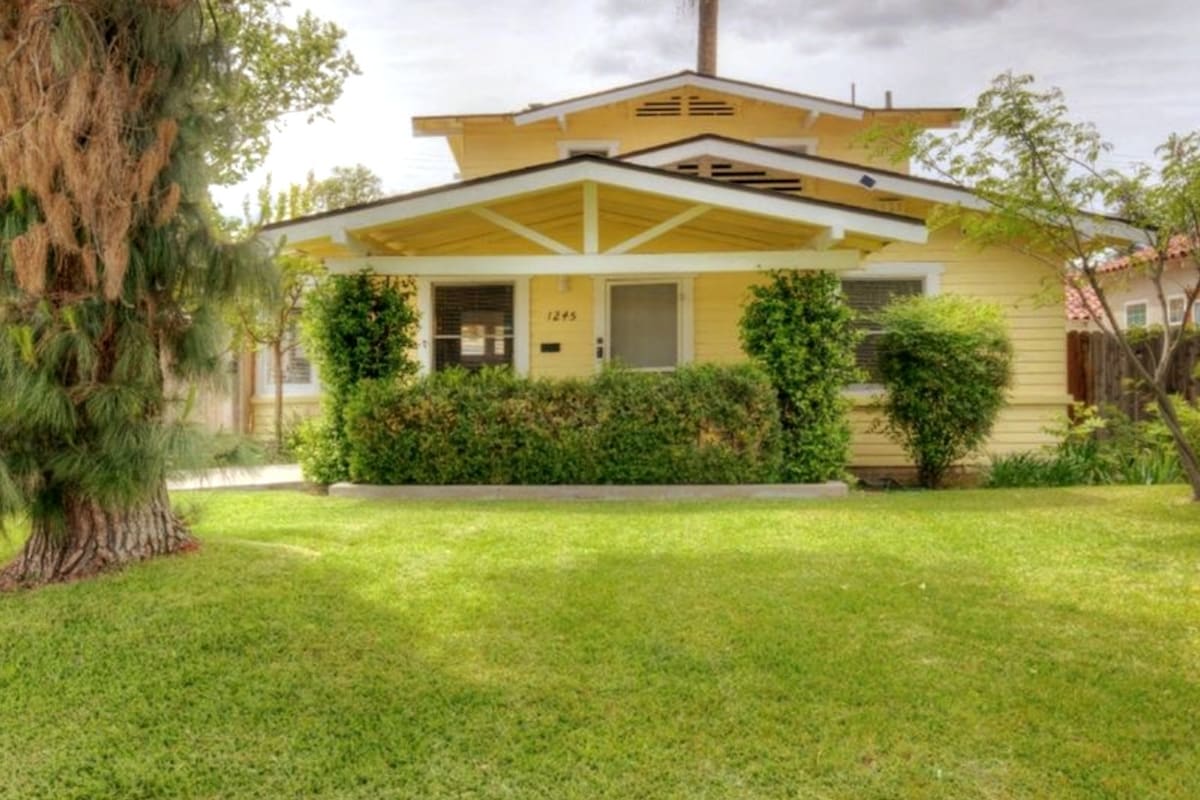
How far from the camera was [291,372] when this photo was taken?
46.5 ft

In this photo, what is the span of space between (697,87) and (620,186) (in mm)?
5041

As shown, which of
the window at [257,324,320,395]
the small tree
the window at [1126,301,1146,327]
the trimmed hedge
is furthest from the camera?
the window at [1126,301,1146,327]

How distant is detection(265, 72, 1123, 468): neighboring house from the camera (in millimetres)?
8320

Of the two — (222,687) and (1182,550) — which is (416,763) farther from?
(1182,550)

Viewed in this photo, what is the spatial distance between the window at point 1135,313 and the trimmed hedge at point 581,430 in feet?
54.6

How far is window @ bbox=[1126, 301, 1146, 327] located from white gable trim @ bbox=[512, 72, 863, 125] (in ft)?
41.0

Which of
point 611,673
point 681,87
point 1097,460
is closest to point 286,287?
point 681,87

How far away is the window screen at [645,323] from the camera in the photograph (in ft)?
35.0

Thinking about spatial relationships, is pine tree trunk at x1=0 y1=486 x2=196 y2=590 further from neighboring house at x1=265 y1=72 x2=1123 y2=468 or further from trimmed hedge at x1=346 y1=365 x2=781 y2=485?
neighboring house at x1=265 y1=72 x2=1123 y2=468

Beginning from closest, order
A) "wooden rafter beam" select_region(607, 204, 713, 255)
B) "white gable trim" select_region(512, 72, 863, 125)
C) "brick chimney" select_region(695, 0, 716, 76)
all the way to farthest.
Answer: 1. "wooden rafter beam" select_region(607, 204, 713, 255)
2. "white gable trim" select_region(512, 72, 863, 125)
3. "brick chimney" select_region(695, 0, 716, 76)

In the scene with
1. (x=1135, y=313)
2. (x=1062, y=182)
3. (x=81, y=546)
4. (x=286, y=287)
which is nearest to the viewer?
(x=81, y=546)

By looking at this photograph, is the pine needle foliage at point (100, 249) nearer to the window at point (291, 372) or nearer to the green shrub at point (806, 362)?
the green shrub at point (806, 362)

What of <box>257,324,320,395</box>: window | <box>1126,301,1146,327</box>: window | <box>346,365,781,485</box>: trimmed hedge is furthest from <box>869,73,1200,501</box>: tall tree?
<box>1126,301,1146,327</box>: window

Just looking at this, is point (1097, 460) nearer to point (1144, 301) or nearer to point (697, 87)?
point (697, 87)
